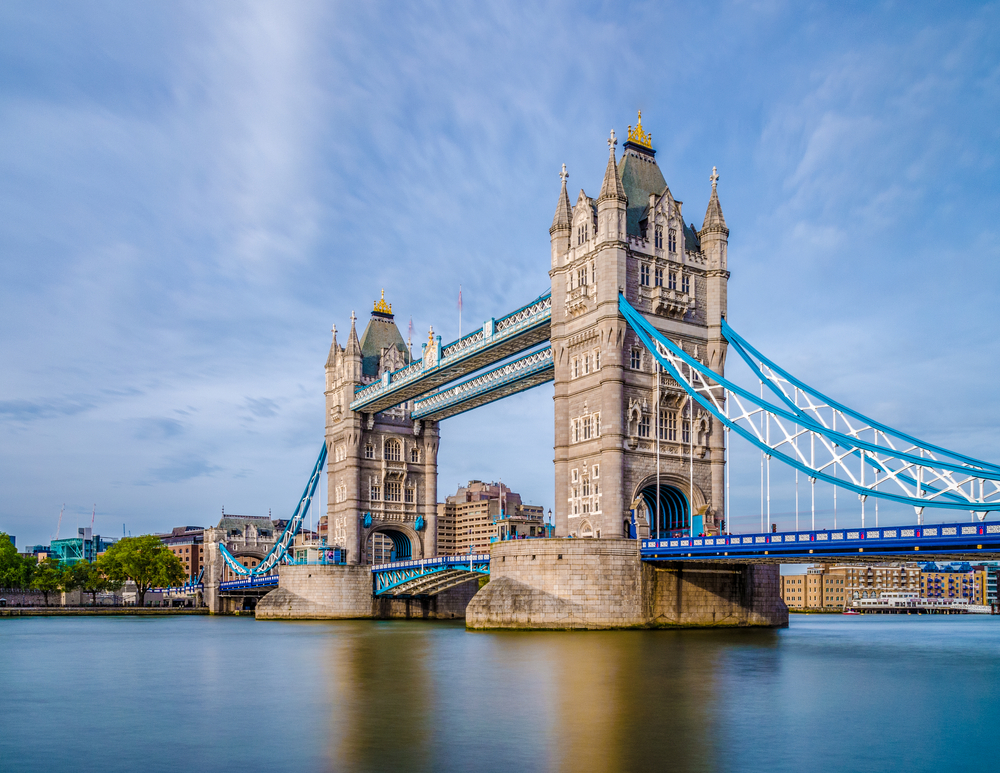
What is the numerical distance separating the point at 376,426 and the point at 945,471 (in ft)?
170

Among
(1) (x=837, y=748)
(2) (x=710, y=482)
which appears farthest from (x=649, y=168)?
(1) (x=837, y=748)

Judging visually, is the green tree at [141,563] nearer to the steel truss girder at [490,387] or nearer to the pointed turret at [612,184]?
the steel truss girder at [490,387]

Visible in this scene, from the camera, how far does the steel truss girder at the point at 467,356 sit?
5559 cm

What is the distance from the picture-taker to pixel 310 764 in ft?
45.1

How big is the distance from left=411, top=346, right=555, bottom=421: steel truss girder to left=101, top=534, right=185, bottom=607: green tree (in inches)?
1571

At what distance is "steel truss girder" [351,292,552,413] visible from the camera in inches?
2189

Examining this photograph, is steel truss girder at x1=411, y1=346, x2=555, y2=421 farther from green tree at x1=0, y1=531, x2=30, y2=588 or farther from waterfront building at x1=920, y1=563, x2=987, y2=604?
waterfront building at x1=920, y1=563, x2=987, y2=604

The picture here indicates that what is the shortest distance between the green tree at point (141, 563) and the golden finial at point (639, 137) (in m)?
73.1

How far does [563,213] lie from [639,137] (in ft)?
19.8

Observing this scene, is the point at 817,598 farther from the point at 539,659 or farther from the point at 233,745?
the point at 233,745

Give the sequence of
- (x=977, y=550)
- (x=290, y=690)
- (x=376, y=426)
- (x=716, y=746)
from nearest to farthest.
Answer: (x=716, y=746) < (x=290, y=690) < (x=977, y=550) < (x=376, y=426)

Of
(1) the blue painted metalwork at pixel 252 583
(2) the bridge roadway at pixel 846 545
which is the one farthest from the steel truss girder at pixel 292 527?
(2) the bridge roadway at pixel 846 545

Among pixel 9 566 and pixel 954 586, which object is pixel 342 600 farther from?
pixel 954 586

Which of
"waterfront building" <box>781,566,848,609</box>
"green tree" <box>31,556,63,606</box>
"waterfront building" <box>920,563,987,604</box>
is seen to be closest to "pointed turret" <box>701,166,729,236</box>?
"green tree" <box>31,556,63,606</box>
